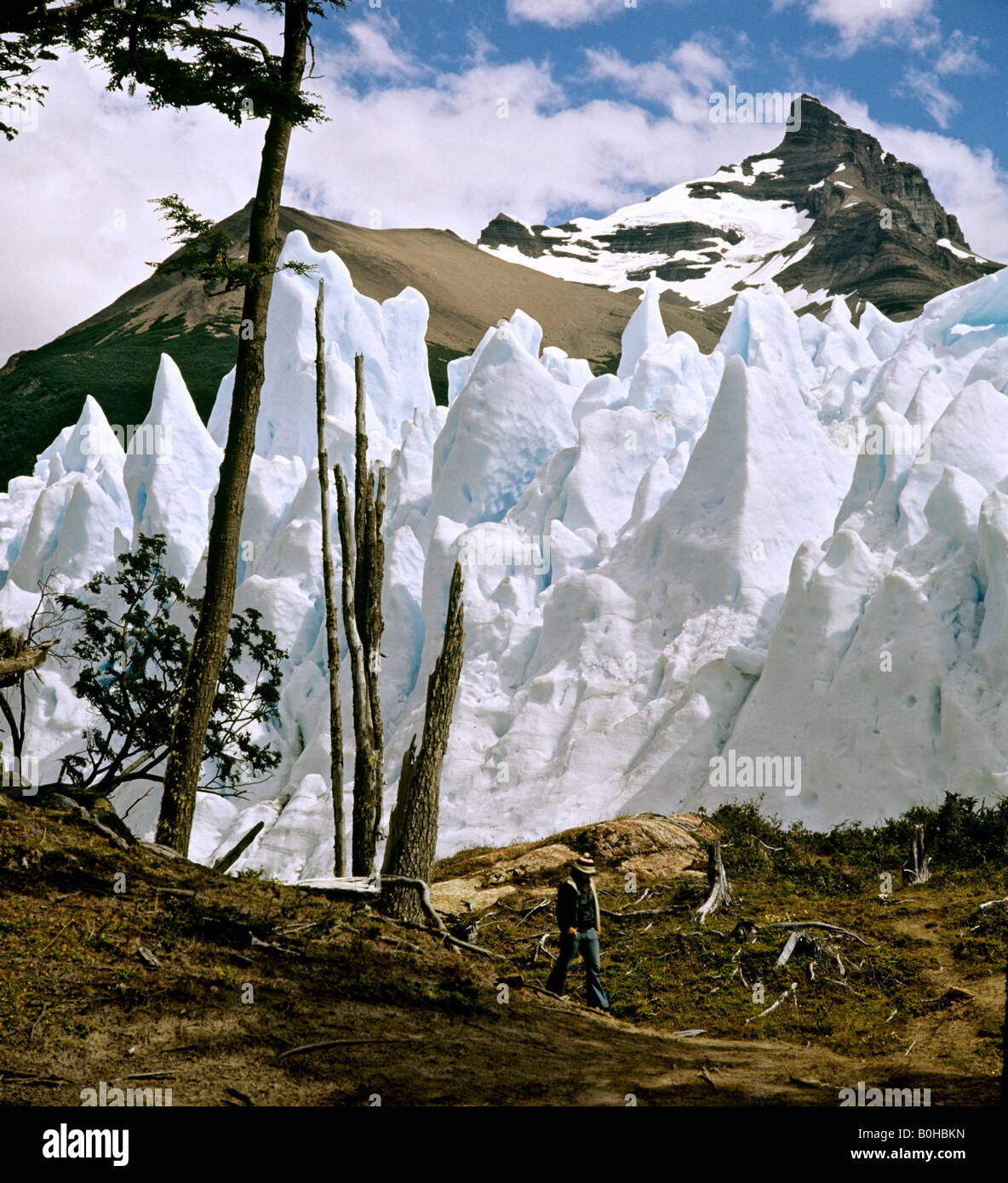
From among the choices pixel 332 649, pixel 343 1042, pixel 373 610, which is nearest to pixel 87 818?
pixel 343 1042

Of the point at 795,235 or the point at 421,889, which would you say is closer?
the point at 421,889

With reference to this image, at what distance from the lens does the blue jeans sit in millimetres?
7473

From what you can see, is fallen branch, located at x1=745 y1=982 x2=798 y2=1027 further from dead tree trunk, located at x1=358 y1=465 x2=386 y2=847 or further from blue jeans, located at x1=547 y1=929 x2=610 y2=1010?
dead tree trunk, located at x1=358 y1=465 x2=386 y2=847

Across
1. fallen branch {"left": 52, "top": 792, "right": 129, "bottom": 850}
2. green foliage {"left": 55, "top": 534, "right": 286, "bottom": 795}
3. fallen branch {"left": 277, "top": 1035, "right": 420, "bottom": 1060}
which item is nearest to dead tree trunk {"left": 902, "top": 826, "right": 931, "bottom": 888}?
fallen branch {"left": 277, "top": 1035, "right": 420, "bottom": 1060}

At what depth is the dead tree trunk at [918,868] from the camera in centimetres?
1155

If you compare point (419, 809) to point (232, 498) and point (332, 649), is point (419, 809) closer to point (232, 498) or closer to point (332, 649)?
point (232, 498)

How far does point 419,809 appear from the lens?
8.23 m

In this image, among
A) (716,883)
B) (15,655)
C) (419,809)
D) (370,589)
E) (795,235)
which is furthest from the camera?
(795,235)

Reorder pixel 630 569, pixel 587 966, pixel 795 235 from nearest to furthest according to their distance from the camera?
pixel 587 966, pixel 630 569, pixel 795 235

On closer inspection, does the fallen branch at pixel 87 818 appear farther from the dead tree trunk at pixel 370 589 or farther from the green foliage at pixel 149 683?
Result: the green foliage at pixel 149 683

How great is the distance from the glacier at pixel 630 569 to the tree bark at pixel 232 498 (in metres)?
1.32

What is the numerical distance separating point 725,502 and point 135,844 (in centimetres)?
1543

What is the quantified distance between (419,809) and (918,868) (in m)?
6.48

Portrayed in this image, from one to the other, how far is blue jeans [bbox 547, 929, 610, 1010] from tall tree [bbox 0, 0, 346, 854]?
11.7ft
